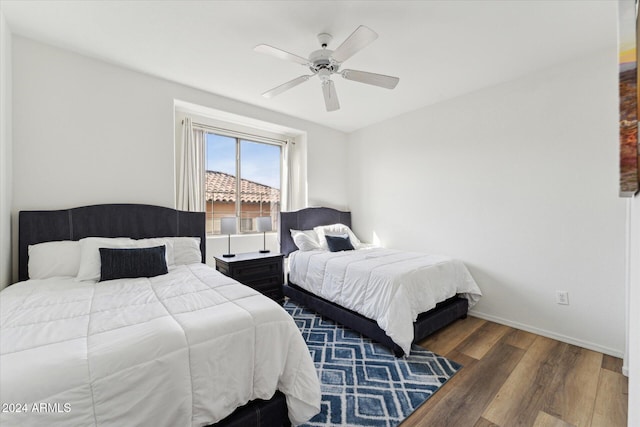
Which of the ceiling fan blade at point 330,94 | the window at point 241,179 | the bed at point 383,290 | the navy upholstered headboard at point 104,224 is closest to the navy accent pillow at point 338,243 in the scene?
the bed at point 383,290

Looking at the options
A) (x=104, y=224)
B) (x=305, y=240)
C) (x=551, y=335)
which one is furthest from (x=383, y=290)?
(x=104, y=224)

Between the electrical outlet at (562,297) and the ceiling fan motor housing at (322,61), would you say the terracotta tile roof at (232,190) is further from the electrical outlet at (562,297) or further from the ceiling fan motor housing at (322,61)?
the electrical outlet at (562,297)

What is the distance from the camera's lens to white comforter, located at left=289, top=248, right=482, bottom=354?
2238 mm

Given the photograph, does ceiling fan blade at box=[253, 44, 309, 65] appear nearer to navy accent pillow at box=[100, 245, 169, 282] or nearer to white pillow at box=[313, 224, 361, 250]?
navy accent pillow at box=[100, 245, 169, 282]

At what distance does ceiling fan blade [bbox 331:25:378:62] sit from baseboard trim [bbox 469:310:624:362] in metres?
3.13

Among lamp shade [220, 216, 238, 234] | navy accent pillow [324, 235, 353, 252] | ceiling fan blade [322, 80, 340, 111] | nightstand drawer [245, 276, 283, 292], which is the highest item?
ceiling fan blade [322, 80, 340, 111]

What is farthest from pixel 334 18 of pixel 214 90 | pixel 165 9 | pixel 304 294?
pixel 304 294

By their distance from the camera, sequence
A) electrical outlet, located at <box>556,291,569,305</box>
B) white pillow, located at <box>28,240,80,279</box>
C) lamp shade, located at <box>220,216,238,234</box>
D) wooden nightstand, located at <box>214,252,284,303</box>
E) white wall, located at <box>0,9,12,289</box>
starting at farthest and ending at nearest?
lamp shade, located at <box>220,216,238,234</box> → wooden nightstand, located at <box>214,252,284,303</box> → electrical outlet, located at <box>556,291,569,305</box> → white pillow, located at <box>28,240,80,279</box> → white wall, located at <box>0,9,12,289</box>

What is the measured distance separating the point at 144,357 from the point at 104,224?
2055mm

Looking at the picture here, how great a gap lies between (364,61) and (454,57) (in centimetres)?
84

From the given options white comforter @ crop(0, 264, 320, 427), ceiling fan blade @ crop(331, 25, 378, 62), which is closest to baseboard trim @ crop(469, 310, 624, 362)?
white comforter @ crop(0, 264, 320, 427)

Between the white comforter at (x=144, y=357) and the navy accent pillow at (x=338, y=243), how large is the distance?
190 centimetres

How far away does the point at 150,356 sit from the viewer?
1.10 m

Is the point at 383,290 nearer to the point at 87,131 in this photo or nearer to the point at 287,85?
the point at 287,85
